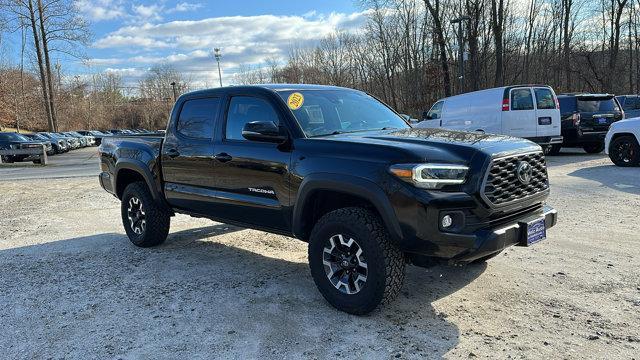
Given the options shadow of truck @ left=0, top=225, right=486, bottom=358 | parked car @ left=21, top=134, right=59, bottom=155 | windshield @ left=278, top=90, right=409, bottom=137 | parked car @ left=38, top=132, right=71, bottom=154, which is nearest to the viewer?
shadow of truck @ left=0, top=225, right=486, bottom=358

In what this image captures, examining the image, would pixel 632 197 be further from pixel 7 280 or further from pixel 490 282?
pixel 7 280

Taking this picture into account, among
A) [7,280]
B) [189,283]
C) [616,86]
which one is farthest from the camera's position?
[616,86]

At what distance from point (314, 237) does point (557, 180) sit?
7465 mm

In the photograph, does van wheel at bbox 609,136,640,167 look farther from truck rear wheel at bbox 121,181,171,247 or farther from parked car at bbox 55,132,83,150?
parked car at bbox 55,132,83,150

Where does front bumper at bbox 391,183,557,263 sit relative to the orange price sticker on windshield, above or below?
below

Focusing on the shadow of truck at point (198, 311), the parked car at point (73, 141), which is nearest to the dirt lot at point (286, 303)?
the shadow of truck at point (198, 311)

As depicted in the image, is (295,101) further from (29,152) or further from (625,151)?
(29,152)

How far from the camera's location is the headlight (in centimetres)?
338

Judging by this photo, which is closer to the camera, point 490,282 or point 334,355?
point 334,355

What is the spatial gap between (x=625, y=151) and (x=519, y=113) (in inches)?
111

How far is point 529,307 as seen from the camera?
3.91 m

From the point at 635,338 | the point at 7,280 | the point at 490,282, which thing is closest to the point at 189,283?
the point at 7,280

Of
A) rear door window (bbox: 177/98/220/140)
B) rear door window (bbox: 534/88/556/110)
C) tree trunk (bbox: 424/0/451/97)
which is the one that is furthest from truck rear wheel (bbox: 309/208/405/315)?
tree trunk (bbox: 424/0/451/97)

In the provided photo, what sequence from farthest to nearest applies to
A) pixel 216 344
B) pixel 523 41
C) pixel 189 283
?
pixel 523 41, pixel 189 283, pixel 216 344
